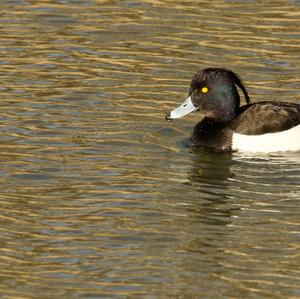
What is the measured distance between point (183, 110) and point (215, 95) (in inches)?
15.2

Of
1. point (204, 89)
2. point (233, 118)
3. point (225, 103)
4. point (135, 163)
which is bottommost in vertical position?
point (135, 163)

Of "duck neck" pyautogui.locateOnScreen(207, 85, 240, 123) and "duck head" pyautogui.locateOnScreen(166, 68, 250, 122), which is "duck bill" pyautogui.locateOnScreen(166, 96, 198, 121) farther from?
"duck neck" pyautogui.locateOnScreen(207, 85, 240, 123)

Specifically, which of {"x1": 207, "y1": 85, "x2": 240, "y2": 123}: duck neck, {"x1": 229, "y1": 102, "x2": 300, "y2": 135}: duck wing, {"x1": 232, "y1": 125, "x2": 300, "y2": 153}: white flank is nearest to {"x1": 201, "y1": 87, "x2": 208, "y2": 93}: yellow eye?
{"x1": 207, "y1": 85, "x2": 240, "y2": 123}: duck neck

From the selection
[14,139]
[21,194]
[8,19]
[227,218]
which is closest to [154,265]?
[227,218]

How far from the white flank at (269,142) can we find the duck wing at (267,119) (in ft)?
0.16

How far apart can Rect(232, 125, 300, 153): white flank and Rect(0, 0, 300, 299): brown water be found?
14cm

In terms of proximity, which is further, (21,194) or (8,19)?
(8,19)

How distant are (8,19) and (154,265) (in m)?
9.41

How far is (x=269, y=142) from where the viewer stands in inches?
550

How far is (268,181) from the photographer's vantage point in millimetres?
12734

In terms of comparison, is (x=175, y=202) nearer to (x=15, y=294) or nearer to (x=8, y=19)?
(x=15, y=294)

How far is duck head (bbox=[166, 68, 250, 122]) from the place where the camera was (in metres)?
14.3

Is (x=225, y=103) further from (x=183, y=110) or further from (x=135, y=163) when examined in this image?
(x=135, y=163)

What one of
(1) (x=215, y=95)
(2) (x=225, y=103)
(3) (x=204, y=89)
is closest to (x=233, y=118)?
(2) (x=225, y=103)
